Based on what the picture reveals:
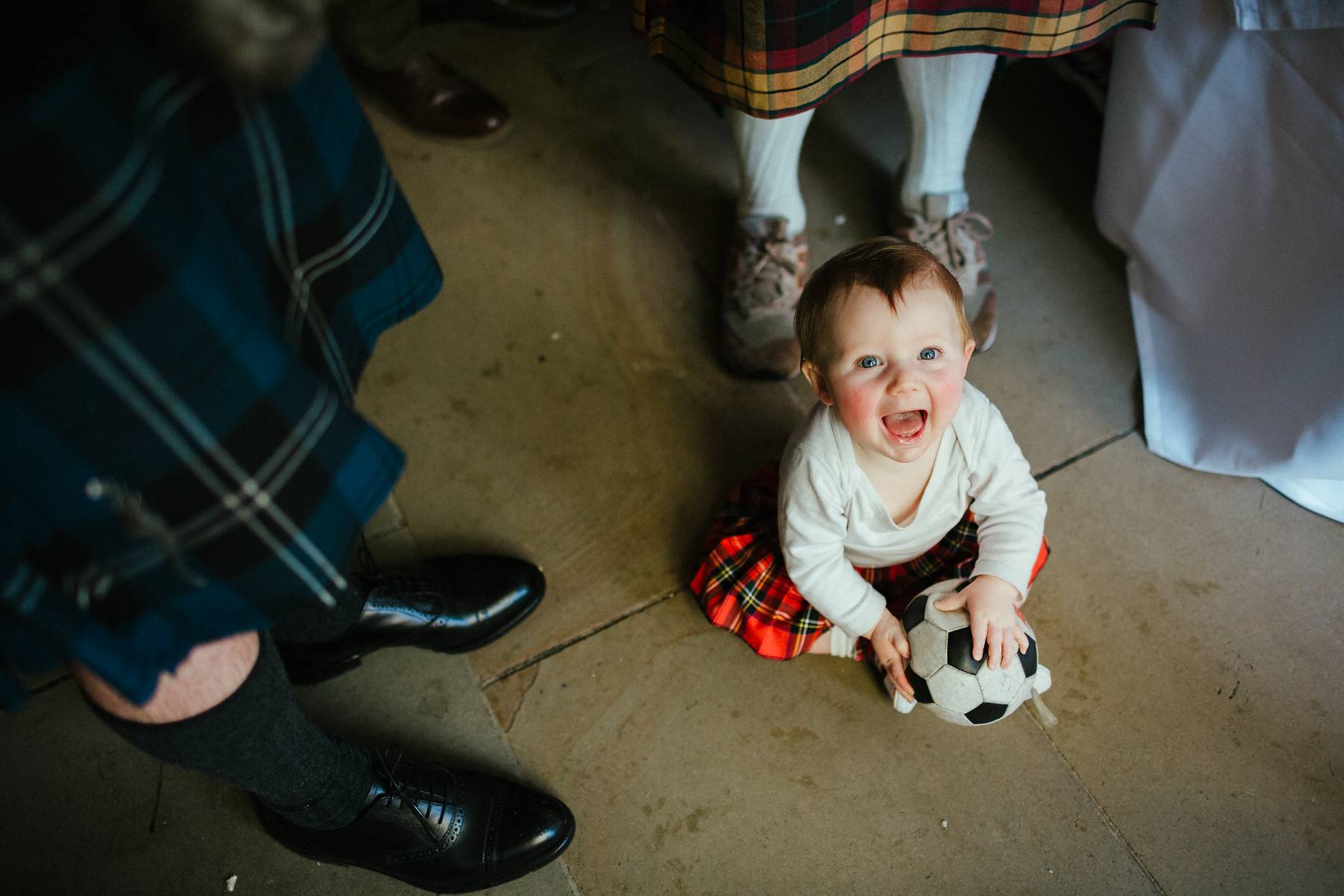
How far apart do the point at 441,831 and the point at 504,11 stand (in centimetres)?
176

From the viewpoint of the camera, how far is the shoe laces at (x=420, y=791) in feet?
3.57

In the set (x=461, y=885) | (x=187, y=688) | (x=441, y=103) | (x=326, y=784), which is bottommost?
(x=461, y=885)

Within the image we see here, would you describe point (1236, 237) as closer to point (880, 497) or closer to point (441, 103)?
point (880, 497)

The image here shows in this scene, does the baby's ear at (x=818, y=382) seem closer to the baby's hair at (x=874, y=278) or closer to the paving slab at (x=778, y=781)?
the baby's hair at (x=874, y=278)

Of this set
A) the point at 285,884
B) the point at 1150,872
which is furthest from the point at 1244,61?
the point at 285,884

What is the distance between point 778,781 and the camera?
1.23 metres

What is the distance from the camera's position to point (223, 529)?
0.64 meters

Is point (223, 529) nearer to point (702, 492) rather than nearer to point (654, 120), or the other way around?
point (702, 492)

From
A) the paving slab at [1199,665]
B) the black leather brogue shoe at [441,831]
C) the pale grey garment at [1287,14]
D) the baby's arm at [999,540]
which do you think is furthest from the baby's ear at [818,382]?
the pale grey garment at [1287,14]

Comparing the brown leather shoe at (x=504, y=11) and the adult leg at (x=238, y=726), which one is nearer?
the adult leg at (x=238, y=726)

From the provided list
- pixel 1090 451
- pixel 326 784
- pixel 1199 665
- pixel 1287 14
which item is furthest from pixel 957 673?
pixel 1287 14

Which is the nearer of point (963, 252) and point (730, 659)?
point (730, 659)

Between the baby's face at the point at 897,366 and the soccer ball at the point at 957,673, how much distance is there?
218 millimetres

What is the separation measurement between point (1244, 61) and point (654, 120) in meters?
1.07
